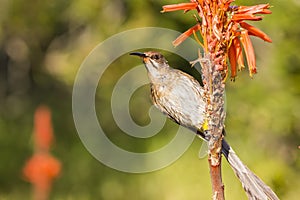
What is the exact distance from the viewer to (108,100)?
418 inches

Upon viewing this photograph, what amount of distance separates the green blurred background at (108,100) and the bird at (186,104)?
8.15ft

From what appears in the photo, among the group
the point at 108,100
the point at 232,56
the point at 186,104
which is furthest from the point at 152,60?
the point at 108,100

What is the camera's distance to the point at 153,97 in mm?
2062

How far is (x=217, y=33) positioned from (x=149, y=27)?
6996mm

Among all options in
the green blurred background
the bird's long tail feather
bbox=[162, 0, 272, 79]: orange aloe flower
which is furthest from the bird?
the green blurred background

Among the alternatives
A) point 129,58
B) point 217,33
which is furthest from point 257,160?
point 217,33

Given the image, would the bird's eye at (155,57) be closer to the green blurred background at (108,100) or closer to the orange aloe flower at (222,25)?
the orange aloe flower at (222,25)

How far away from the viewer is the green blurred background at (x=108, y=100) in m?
6.67

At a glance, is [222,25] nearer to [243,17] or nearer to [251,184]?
[243,17]

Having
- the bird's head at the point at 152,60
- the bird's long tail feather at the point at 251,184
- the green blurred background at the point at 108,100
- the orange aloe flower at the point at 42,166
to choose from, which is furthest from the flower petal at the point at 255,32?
the green blurred background at the point at 108,100

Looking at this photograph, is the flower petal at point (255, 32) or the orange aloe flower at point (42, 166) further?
the orange aloe flower at point (42, 166)

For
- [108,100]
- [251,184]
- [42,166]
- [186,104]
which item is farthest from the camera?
[108,100]

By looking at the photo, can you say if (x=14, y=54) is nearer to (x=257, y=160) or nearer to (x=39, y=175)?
(x=257, y=160)

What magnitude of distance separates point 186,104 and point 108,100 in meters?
8.82
